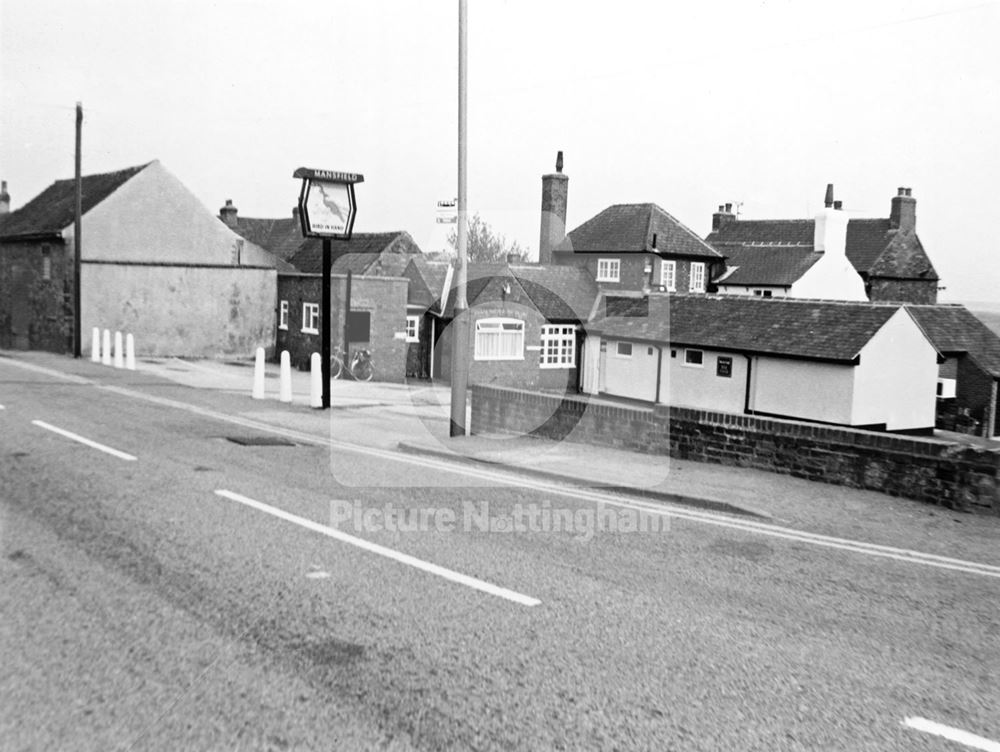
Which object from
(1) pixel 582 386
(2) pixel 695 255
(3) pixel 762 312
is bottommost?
(1) pixel 582 386

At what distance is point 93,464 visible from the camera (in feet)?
38.2

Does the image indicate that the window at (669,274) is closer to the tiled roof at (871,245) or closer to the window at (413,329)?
the tiled roof at (871,245)

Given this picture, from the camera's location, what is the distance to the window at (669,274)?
184 ft

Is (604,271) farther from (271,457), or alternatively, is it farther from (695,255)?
(271,457)

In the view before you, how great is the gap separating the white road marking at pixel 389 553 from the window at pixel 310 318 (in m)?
24.5

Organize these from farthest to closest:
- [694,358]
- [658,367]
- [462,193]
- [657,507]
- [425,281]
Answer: [658,367]
[425,281]
[694,358]
[462,193]
[657,507]

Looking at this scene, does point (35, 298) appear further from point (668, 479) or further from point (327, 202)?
point (668, 479)

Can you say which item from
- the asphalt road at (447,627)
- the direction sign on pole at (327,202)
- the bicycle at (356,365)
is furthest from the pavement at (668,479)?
the bicycle at (356,365)

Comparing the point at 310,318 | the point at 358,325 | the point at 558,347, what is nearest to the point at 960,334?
the point at 558,347

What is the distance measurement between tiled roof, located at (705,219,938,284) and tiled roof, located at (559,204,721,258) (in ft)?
14.0

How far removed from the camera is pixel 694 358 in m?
38.6

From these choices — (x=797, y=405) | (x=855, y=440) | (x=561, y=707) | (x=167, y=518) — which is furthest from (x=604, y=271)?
(x=561, y=707)

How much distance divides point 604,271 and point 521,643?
50.8 m

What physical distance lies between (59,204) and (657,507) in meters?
32.3
